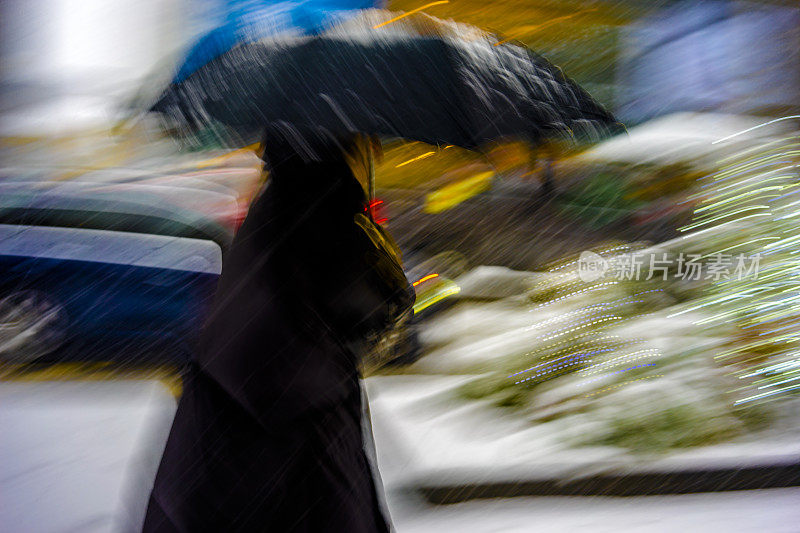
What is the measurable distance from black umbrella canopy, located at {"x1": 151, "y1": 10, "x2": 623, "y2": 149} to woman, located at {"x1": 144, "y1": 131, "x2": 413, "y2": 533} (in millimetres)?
76

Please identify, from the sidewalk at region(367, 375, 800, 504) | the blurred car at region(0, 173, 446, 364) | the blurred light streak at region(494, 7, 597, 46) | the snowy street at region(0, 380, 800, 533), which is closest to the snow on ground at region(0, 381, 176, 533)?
the snowy street at region(0, 380, 800, 533)

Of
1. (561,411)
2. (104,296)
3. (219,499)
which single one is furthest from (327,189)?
(561,411)

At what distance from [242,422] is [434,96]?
52cm

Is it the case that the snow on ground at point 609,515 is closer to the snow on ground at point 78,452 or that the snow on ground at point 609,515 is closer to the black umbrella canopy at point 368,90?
the snow on ground at point 78,452

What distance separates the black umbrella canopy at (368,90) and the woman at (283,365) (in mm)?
76

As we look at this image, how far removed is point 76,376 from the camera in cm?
179

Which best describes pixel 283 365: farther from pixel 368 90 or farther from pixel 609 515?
pixel 609 515

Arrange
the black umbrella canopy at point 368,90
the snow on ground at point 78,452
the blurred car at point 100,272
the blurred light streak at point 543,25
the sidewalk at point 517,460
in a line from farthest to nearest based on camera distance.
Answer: the blurred light streak at point 543,25 → the blurred car at point 100,272 → the sidewalk at point 517,460 → the snow on ground at point 78,452 → the black umbrella canopy at point 368,90

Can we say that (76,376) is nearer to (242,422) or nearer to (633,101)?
(242,422)

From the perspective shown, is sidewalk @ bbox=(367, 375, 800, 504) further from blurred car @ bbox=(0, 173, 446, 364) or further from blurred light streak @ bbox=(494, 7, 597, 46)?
blurred light streak @ bbox=(494, 7, 597, 46)

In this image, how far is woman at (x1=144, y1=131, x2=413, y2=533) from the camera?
2.47 ft

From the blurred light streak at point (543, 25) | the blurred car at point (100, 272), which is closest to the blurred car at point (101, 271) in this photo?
the blurred car at point (100, 272)

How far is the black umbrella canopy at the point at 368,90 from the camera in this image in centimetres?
69

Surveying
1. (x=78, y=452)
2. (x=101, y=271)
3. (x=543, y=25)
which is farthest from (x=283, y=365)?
(x=543, y=25)
